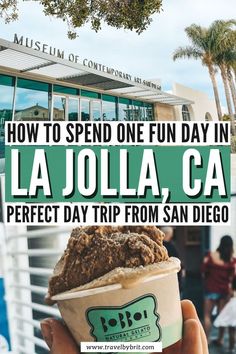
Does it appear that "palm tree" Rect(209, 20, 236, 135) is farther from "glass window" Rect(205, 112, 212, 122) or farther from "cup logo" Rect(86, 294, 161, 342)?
"cup logo" Rect(86, 294, 161, 342)

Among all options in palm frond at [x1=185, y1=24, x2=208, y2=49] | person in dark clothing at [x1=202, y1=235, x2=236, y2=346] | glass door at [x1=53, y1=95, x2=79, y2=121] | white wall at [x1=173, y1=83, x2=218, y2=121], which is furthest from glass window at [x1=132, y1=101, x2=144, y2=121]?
person in dark clothing at [x1=202, y1=235, x2=236, y2=346]

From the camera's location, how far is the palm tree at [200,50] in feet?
8.74

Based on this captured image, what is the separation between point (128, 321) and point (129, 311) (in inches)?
1.8

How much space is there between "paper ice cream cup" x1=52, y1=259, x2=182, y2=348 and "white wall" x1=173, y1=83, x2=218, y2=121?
64 centimetres

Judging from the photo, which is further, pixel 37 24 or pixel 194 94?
pixel 37 24

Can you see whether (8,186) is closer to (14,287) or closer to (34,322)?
(14,287)

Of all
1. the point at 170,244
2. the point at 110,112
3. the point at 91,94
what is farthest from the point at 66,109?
the point at 170,244

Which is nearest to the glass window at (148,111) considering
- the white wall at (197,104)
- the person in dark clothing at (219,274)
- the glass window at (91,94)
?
the white wall at (197,104)

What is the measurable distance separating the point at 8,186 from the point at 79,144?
33cm

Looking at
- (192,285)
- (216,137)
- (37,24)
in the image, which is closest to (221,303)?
(192,285)

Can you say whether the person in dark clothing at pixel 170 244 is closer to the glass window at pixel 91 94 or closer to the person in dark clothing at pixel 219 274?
the person in dark clothing at pixel 219 274

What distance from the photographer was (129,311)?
2.14m

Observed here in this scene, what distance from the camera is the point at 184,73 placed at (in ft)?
8.86

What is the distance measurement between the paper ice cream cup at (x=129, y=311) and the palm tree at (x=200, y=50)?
88 cm
